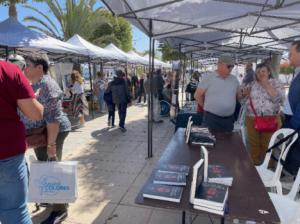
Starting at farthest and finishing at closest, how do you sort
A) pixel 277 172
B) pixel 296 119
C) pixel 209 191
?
pixel 296 119
pixel 277 172
pixel 209 191

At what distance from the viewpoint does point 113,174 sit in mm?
4480

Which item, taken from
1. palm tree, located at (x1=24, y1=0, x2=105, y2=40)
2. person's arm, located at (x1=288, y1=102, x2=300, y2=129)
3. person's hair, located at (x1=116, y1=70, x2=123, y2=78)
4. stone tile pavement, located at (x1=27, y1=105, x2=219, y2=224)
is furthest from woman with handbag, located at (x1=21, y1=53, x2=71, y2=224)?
palm tree, located at (x1=24, y1=0, x2=105, y2=40)

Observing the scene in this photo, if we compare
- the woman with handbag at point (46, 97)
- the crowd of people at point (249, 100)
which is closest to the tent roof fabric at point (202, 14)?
the crowd of people at point (249, 100)

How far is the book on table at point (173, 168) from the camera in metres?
2.17

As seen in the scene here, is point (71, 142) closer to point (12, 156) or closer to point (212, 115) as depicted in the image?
point (212, 115)

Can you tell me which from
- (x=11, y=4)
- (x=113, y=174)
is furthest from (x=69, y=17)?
(x=113, y=174)

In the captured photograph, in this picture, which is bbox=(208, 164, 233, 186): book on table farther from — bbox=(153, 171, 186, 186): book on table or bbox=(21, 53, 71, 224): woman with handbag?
bbox=(21, 53, 71, 224): woman with handbag

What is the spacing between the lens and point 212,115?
391 cm

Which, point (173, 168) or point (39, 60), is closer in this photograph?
point (173, 168)

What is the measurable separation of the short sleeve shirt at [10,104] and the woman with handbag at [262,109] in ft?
9.61

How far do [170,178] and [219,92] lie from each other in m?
2.02

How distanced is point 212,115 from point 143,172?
4.69 ft

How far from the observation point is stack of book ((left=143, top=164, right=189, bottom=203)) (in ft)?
5.92

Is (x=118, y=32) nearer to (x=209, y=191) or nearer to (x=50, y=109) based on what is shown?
(x=50, y=109)
